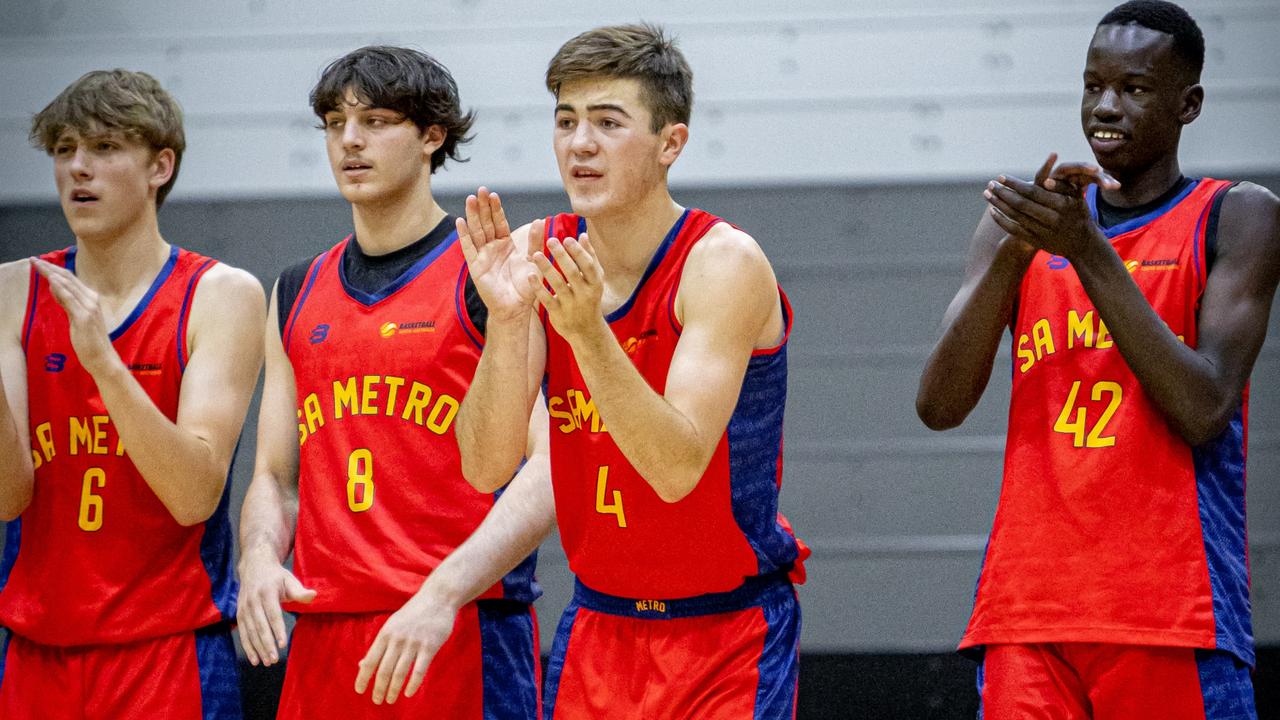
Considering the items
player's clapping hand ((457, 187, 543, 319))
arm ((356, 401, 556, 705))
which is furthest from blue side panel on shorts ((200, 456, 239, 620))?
player's clapping hand ((457, 187, 543, 319))

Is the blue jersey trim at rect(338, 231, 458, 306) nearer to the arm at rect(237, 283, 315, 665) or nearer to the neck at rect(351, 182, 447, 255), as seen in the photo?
the neck at rect(351, 182, 447, 255)

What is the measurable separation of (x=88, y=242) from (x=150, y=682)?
107 cm

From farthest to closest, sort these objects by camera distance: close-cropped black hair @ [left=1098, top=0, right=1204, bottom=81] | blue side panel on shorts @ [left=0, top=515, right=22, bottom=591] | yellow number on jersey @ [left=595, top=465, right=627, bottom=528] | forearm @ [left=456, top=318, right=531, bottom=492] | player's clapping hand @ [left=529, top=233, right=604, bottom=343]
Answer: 1. blue side panel on shorts @ [left=0, top=515, right=22, bottom=591]
2. close-cropped black hair @ [left=1098, top=0, right=1204, bottom=81]
3. yellow number on jersey @ [left=595, top=465, right=627, bottom=528]
4. forearm @ [left=456, top=318, right=531, bottom=492]
5. player's clapping hand @ [left=529, top=233, right=604, bottom=343]

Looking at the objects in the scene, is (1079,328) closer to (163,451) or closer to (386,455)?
(386,455)

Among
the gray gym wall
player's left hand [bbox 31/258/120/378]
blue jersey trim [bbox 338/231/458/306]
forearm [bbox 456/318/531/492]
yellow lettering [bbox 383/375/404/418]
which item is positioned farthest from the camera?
the gray gym wall

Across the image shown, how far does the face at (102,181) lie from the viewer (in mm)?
3455

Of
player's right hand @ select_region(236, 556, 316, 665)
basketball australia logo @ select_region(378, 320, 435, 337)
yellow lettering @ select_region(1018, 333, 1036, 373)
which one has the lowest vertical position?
player's right hand @ select_region(236, 556, 316, 665)

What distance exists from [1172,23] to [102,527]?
8.37 feet

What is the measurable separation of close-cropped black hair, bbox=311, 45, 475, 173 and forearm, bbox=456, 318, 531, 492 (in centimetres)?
81

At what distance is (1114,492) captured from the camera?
2.74m

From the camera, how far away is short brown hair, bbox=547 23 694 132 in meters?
2.88

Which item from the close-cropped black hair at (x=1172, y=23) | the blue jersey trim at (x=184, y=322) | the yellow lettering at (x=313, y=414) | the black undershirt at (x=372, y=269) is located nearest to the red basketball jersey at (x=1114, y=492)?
the close-cropped black hair at (x=1172, y=23)

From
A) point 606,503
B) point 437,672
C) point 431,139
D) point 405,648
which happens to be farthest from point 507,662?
point 431,139

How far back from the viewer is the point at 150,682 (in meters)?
3.22
